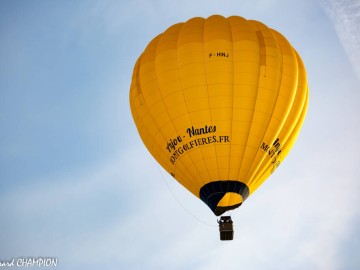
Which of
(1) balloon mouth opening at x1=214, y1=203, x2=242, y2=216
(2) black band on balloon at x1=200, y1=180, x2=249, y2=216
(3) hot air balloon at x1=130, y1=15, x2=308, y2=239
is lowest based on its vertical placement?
(1) balloon mouth opening at x1=214, y1=203, x2=242, y2=216

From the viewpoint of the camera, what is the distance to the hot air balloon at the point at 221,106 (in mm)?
16062

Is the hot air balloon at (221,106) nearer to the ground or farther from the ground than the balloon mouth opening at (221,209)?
farther from the ground

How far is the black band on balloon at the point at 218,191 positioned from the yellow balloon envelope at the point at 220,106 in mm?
31

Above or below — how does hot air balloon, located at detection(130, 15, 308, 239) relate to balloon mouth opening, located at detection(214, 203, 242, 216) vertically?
above

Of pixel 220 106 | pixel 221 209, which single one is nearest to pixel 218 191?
pixel 221 209

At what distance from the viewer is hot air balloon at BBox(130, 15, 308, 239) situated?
16.1 meters

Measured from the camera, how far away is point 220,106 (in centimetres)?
1631

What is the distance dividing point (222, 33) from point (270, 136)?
391 cm

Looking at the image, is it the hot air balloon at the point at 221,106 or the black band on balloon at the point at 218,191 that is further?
the hot air balloon at the point at 221,106

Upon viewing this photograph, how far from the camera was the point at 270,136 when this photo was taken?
16609mm

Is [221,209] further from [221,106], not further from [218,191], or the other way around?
[221,106]

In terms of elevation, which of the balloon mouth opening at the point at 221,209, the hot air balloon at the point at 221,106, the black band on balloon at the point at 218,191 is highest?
the hot air balloon at the point at 221,106

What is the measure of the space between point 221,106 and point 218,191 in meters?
2.72

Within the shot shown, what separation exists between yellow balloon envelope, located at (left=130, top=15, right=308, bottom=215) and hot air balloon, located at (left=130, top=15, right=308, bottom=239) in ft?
0.10
